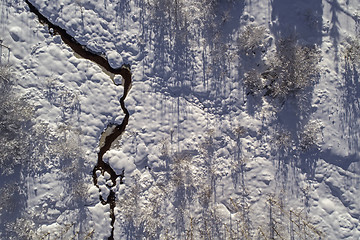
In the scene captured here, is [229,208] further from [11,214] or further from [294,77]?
[11,214]

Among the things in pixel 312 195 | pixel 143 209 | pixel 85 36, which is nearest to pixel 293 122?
pixel 312 195

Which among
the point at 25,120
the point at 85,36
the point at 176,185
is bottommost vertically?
the point at 176,185

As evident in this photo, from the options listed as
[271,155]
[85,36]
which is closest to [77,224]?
[85,36]

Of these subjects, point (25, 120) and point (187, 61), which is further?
point (187, 61)

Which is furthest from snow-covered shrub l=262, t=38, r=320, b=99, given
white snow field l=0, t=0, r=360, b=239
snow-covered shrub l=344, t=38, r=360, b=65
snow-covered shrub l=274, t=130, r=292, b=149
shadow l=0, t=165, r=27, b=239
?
shadow l=0, t=165, r=27, b=239

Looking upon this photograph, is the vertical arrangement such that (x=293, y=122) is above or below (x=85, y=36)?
below

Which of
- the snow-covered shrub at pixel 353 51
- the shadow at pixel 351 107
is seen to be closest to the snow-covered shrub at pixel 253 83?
the shadow at pixel 351 107
